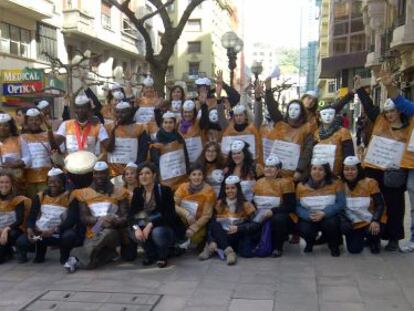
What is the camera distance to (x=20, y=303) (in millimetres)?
4805

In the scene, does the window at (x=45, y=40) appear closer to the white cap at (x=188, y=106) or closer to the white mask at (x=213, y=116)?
the white mask at (x=213, y=116)

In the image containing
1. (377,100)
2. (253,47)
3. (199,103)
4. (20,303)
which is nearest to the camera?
(20,303)

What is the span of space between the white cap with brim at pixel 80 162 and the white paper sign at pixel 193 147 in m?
1.20

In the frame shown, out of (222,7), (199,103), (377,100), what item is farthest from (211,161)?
(222,7)

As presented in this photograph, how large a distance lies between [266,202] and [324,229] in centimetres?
72

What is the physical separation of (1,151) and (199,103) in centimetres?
268

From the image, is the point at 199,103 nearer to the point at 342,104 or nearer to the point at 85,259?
the point at 342,104

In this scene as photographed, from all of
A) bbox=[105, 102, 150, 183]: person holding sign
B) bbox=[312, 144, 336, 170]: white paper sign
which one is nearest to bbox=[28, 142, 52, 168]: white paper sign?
bbox=[105, 102, 150, 183]: person holding sign

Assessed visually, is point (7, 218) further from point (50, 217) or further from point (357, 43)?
point (357, 43)

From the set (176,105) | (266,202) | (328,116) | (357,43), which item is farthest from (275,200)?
(357,43)

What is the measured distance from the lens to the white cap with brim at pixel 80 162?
21.0ft

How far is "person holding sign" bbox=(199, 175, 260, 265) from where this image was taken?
242 inches

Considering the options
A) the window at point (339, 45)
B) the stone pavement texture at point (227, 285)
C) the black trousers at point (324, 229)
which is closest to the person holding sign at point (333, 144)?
the black trousers at point (324, 229)

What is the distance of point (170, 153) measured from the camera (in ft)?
22.1
